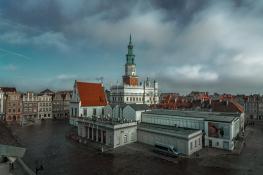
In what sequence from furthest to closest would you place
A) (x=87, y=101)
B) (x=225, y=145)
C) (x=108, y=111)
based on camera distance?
(x=87, y=101) → (x=108, y=111) → (x=225, y=145)

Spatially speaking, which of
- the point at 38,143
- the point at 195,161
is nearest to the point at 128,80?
the point at 38,143

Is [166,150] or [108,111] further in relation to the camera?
[108,111]

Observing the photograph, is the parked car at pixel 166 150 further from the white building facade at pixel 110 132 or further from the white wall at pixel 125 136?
the white building facade at pixel 110 132

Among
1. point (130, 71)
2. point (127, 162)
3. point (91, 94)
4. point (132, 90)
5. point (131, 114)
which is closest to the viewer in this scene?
point (127, 162)

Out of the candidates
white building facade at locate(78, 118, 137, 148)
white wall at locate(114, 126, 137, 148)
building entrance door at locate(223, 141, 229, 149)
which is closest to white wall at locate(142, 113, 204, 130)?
building entrance door at locate(223, 141, 229, 149)

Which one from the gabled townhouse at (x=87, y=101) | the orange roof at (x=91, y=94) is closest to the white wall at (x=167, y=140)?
the gabled townhouse at (x=87, y=101)

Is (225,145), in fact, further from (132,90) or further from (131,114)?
(132,90)

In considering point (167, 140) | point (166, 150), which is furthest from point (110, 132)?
point (166, 150)
